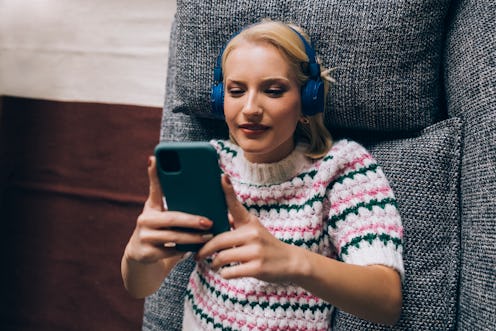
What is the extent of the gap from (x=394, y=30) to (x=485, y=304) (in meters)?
0.55

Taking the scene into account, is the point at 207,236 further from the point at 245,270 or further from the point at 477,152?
the point at 477,152

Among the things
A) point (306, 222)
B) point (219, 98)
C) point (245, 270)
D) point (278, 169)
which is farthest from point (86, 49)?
point (245, 270)

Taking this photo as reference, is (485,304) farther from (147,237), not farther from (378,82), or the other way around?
(147,237)

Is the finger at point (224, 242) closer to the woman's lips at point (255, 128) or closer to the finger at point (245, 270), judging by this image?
the finger at point (245, 270)

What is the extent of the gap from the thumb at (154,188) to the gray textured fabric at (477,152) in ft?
1.93

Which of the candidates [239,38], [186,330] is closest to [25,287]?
[186,330]

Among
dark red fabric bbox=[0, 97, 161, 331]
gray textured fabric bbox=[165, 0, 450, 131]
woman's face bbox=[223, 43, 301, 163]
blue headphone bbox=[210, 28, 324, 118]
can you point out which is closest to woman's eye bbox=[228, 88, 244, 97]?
woman's face bbox=[223, 43, 301, 163]

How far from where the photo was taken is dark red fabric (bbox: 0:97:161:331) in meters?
1.46

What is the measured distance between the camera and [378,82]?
90 cm

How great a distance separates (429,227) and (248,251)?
46 centimetres

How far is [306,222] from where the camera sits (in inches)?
31.8

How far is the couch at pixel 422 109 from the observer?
0.82m

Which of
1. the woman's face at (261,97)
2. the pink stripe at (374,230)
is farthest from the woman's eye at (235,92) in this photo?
the pink stripe at (374,230)

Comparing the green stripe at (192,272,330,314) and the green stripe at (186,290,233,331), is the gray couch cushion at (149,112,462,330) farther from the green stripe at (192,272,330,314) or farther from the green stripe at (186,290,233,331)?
the green stripe at (186,290,233,331)
